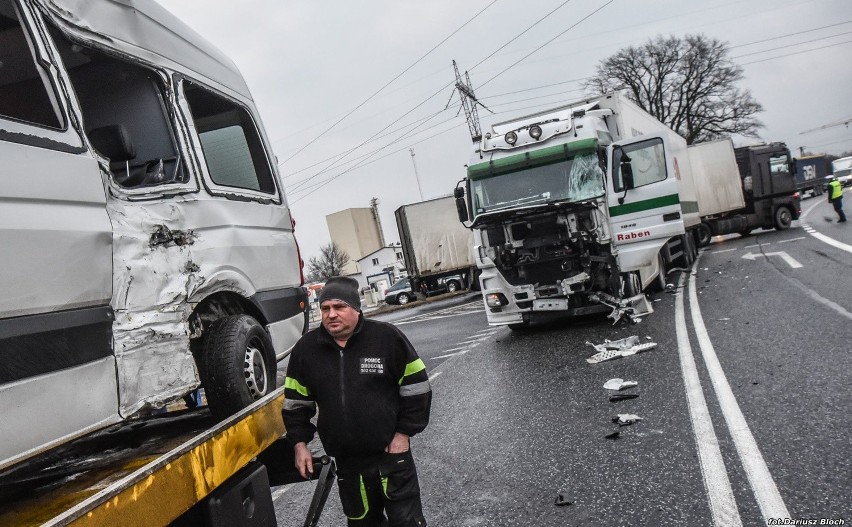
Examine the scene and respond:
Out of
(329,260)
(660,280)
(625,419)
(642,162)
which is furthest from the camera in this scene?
(329,260)

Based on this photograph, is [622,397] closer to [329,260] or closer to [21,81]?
[21,81]

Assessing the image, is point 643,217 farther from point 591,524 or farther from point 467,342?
point 591,524

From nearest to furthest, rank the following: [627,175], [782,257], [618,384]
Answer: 1. [618,384]
2. [627,175]
3. [782,257]

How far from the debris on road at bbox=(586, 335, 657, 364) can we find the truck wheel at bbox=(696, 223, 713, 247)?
15330 millimetres

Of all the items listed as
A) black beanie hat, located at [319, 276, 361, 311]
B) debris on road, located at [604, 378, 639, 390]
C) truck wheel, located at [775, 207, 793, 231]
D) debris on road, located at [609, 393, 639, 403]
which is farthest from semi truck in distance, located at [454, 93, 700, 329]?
truck wheel, located at [775, 207, 793, 231]

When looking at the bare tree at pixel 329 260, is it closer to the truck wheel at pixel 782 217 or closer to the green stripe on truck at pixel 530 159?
the truck wheel at pixel 782 217

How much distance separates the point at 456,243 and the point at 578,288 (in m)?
13.6

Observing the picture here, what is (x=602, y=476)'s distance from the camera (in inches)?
155

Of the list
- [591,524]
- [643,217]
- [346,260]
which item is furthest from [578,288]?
[346,260]

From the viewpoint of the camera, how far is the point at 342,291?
115 inches

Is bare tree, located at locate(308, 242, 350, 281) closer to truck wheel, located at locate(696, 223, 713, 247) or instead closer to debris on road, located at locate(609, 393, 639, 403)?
truck wheel, located at locate(696, 223, 713, 247)

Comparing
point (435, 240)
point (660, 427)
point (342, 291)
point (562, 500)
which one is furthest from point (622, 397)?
point (435, 240)

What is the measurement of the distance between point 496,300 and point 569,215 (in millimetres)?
1862

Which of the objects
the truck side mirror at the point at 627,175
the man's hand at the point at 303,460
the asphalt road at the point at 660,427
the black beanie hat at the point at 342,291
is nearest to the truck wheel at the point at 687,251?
the asphalt road at the point at 660,427
